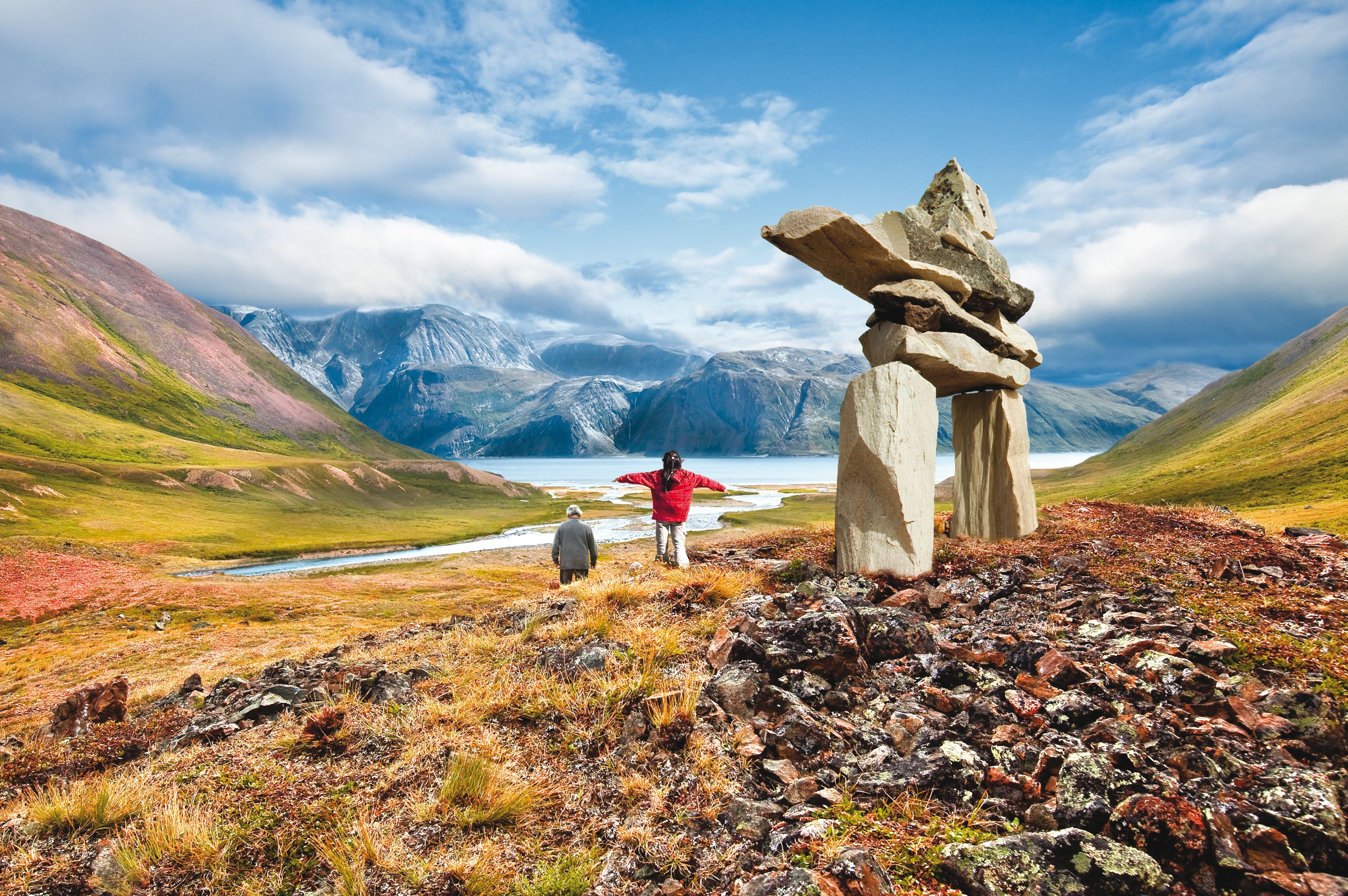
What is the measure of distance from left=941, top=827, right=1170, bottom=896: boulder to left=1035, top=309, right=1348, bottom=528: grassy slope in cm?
1879

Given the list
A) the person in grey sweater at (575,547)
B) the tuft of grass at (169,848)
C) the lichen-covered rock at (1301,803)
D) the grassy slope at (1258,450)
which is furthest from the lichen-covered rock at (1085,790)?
the grassy slope at (1258,450)

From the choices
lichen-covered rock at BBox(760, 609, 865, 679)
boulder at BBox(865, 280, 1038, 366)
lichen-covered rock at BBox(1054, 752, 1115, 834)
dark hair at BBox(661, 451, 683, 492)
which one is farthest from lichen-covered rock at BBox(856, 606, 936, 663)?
boulder at BBox(865, 280, 1038, 366)

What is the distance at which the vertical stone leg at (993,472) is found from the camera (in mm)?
15250

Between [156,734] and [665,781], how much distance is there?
708cm

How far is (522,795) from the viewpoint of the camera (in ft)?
17.3

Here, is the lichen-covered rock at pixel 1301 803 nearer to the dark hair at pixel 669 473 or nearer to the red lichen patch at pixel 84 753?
the red lichen patch at pixel 84 753

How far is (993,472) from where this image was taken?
15.6 metres

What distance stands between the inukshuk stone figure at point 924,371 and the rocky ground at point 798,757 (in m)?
2.51

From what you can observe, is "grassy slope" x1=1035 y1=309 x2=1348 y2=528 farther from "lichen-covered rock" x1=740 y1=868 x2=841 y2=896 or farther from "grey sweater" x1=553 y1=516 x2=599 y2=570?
"lichen-covered rock" x1=740 y1=868 x2=841 y2=896

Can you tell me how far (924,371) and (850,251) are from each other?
10.5 ft

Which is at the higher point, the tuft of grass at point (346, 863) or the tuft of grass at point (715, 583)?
the tuft of grass at point (715, 583)

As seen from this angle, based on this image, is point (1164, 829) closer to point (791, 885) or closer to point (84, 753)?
point (791, 885)

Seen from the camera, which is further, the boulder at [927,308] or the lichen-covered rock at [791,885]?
the boulder at [927,308]

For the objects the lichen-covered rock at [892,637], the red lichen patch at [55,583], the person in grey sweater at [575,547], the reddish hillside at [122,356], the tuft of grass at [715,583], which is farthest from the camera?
the reddish hillside at [122,356]
